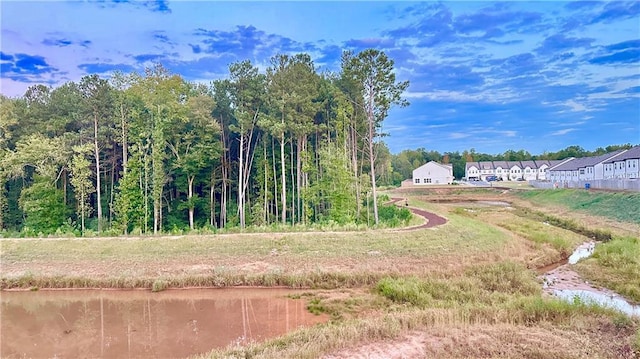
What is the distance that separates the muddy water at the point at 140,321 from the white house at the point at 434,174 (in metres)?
76.1

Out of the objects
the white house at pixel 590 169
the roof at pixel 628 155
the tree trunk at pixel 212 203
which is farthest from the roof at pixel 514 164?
the tree trunk at pixel 212 203

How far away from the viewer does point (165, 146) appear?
32.2 meters

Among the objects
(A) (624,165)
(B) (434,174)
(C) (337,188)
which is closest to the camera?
(C) (337,188)

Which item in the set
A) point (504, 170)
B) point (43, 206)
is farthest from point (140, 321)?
point (504, 170)

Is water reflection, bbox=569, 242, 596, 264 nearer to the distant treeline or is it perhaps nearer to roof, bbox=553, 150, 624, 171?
roof, bbox=553, 150, 624, 171

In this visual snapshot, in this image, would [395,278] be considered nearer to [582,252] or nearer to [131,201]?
[582,252]

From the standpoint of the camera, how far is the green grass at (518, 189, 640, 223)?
31578 millimetres

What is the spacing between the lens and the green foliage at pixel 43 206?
2973 centimetres

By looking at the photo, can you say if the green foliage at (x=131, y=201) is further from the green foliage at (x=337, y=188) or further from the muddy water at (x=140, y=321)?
the green foliage at (x=337, y=188)

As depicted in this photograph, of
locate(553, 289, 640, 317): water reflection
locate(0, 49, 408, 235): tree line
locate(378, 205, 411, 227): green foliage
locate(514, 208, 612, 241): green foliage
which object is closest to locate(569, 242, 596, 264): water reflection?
locate(514, 208, 612, 241): green foliage

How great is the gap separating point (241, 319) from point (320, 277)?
4741mm

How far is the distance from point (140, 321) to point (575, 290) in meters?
16.7

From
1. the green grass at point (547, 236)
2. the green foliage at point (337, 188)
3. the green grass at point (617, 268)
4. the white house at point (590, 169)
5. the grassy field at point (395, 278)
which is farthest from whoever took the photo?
the white house at point (590, 169)

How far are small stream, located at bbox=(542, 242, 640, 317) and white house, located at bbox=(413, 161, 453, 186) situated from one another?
222 ft
